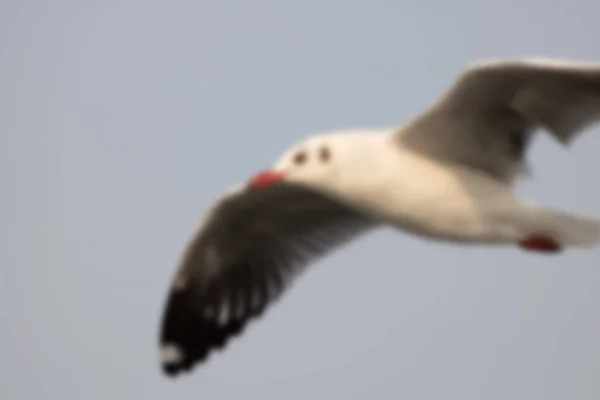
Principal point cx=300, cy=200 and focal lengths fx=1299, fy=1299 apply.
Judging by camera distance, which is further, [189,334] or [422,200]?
[189,334]

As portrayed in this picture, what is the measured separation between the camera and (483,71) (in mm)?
2533

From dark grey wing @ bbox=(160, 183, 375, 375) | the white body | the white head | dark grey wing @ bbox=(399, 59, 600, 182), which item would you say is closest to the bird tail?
the white body

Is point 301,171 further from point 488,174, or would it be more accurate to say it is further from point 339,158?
point 488,174

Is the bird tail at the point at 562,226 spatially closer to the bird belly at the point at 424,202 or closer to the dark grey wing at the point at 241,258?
the bird belly at the point at 424,202

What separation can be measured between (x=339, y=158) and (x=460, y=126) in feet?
0.86

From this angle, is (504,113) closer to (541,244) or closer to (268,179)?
(541,244)

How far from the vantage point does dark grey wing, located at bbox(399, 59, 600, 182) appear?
254cm

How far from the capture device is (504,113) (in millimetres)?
2693

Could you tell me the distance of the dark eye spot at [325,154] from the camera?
2711mm

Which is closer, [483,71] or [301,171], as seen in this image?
[483,71]

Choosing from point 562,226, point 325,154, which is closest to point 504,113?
point 562,226

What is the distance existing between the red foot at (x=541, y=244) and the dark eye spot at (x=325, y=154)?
1.45ft

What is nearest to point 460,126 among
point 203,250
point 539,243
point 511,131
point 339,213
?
point 511,131

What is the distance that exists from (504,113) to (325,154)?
38 cm
